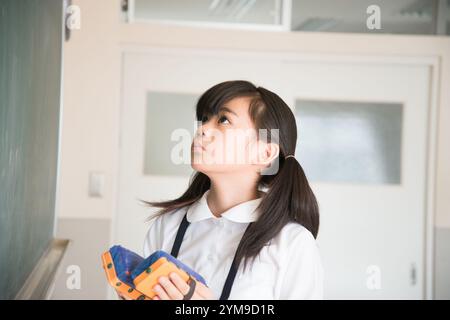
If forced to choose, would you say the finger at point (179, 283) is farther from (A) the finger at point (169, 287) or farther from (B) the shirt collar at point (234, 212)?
(B) the shirt collar at point (234, 212)

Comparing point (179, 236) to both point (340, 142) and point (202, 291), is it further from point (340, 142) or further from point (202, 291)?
point (340, 142)

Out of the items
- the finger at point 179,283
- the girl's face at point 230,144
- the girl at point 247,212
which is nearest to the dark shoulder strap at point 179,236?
the girl at point 247,212

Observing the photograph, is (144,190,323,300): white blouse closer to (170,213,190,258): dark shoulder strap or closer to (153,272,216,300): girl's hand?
(170,213,190,258): dark shoulder strap

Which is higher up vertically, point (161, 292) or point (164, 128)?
point (164, 128)

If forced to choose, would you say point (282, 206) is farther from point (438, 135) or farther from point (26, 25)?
point (438, 135)

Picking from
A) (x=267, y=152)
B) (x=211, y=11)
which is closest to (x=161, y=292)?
(x=267, y=152)

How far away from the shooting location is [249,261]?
0.96 meters

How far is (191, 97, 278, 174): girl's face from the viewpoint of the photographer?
39.4 inches

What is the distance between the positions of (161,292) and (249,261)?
22 cm

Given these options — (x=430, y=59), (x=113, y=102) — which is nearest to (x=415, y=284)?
(x=430, y=59)

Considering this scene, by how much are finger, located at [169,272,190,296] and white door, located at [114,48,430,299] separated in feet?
6.85

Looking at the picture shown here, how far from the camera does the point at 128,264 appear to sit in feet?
2.71

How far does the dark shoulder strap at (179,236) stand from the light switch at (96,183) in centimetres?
178

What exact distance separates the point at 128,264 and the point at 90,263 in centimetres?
209
